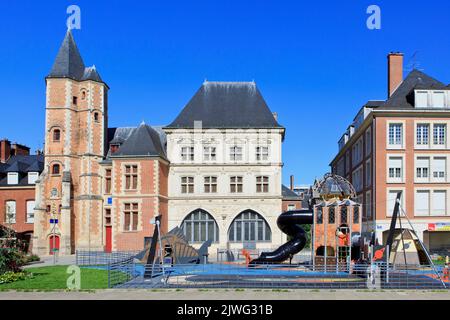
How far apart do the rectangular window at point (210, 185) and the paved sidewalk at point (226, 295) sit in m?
25.8

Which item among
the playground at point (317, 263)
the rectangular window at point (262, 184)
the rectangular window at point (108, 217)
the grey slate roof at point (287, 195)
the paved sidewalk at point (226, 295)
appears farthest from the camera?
the grey slate roof at point (287, 195)

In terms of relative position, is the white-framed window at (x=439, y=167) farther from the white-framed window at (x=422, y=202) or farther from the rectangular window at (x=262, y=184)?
the rectangular window at (x=262, y=184)

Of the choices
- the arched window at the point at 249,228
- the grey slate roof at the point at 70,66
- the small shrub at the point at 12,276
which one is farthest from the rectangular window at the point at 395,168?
the small shrub at the point at 12,276

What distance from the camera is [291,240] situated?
2509 centimetres

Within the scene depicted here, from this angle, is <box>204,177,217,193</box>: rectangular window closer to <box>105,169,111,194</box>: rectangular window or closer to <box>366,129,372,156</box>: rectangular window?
<box>105,169,111,194</box>: rectangular window

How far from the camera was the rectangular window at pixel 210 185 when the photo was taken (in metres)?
42.4

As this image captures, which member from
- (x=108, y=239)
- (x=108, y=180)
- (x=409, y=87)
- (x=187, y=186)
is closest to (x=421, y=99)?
(x=409, y=87)

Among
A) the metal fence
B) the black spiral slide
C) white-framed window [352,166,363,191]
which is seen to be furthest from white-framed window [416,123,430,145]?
the metal fence

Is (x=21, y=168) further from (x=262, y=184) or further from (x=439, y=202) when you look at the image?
(x=439, y=202)

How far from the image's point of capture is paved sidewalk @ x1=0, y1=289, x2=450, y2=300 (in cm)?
1482

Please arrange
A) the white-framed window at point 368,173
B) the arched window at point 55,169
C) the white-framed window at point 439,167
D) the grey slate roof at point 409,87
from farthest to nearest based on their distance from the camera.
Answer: the arched window at point 55,169
the white-framed window at point 368,173
the grey slate roof at point 409,87
the white-framed window at point 439,167

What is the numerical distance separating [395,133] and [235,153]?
13.1 metres

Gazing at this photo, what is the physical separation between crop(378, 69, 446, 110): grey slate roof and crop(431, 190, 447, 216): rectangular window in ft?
22.2

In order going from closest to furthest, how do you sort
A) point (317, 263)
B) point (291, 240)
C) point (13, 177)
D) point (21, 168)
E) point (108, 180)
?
point (317, 263) → point (291, 240) → point (108, 180) → point (13, 177) → point (21, 168)
